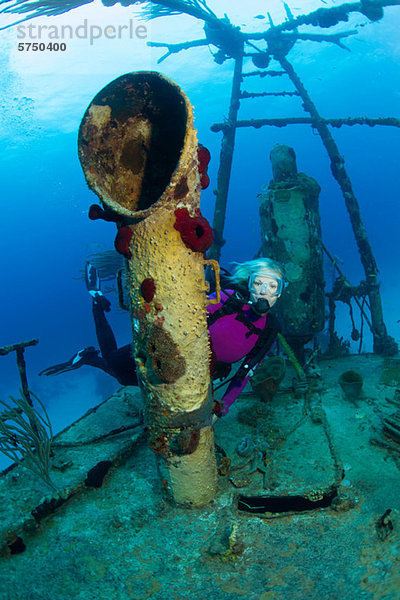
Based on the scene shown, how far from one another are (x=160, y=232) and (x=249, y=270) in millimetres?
2019

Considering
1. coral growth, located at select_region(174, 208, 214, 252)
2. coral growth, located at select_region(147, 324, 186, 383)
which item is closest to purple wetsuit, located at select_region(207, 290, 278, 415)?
coral growth, located at select_region(147, 324, 186, 383)

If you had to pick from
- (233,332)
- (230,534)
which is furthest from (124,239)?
(230,534)

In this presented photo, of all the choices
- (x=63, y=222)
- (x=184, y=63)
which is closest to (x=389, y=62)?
(x=184, y=63)

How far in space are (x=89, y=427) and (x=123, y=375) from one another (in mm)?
1034

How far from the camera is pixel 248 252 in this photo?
88.9 metres

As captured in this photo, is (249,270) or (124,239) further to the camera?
(249,270)

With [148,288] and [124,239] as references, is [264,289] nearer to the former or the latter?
[148,288]

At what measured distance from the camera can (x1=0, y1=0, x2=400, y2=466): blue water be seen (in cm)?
4103

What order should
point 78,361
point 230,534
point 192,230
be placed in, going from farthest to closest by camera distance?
point 78,361, point 230,534, point 192,230

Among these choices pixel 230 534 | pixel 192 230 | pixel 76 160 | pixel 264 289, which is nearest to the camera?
pixel 192 230

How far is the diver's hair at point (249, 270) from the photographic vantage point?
4.08 meters

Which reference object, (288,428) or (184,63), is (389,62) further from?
(288,428)

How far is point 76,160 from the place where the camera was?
85000 mm

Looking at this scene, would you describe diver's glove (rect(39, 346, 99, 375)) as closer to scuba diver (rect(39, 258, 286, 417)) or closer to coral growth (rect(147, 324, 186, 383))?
scuba diver (rect(39, 258, 286, 417))
